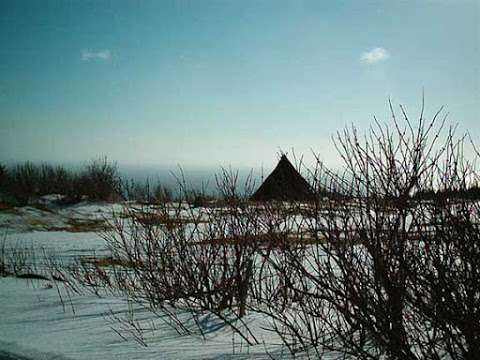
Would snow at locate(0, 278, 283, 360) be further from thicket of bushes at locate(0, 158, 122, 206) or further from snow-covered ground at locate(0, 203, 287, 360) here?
thicket of bushes at locate(0, 158, 122, 206)

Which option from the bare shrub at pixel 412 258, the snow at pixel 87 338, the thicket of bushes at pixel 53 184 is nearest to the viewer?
the bare shrub at pixel 412 258

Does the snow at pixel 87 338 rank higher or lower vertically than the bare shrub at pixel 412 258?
lower

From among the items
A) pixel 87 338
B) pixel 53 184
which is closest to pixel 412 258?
pixel 87 338

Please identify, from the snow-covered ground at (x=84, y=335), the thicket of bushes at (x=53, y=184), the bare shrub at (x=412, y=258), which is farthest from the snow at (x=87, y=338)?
the thicket of bushes at (x=53, y=184)

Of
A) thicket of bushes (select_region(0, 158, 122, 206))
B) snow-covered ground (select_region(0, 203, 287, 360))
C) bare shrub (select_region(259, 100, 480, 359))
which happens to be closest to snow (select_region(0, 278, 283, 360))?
snow-covered ground (select_region(0, 203, 287, 360))

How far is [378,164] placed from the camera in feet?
10.5

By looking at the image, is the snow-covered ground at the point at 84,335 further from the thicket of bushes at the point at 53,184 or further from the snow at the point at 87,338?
the thicket of bushes at the point at 53,184

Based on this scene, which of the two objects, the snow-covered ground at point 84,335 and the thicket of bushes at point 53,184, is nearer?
the snow-covered ground at point 84,335

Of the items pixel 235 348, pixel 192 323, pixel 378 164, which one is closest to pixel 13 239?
pixel 192 323

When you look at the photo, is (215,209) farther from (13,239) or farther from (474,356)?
(13,239)

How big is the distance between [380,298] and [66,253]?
1015 cm

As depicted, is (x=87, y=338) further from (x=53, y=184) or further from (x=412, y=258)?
(x=53, y=184)

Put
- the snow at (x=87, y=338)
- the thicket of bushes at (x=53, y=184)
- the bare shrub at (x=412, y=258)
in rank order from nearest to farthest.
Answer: the bare shrub at (x=412, y=258) → the snow at (x=87, y=338) → the thicket of bushes at (x=53, y=184)

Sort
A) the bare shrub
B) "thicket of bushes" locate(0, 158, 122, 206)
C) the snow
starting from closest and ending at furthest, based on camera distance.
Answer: the bare shrub, the snow, "thicket of bushes" locate(0, 158, 122, 206)
